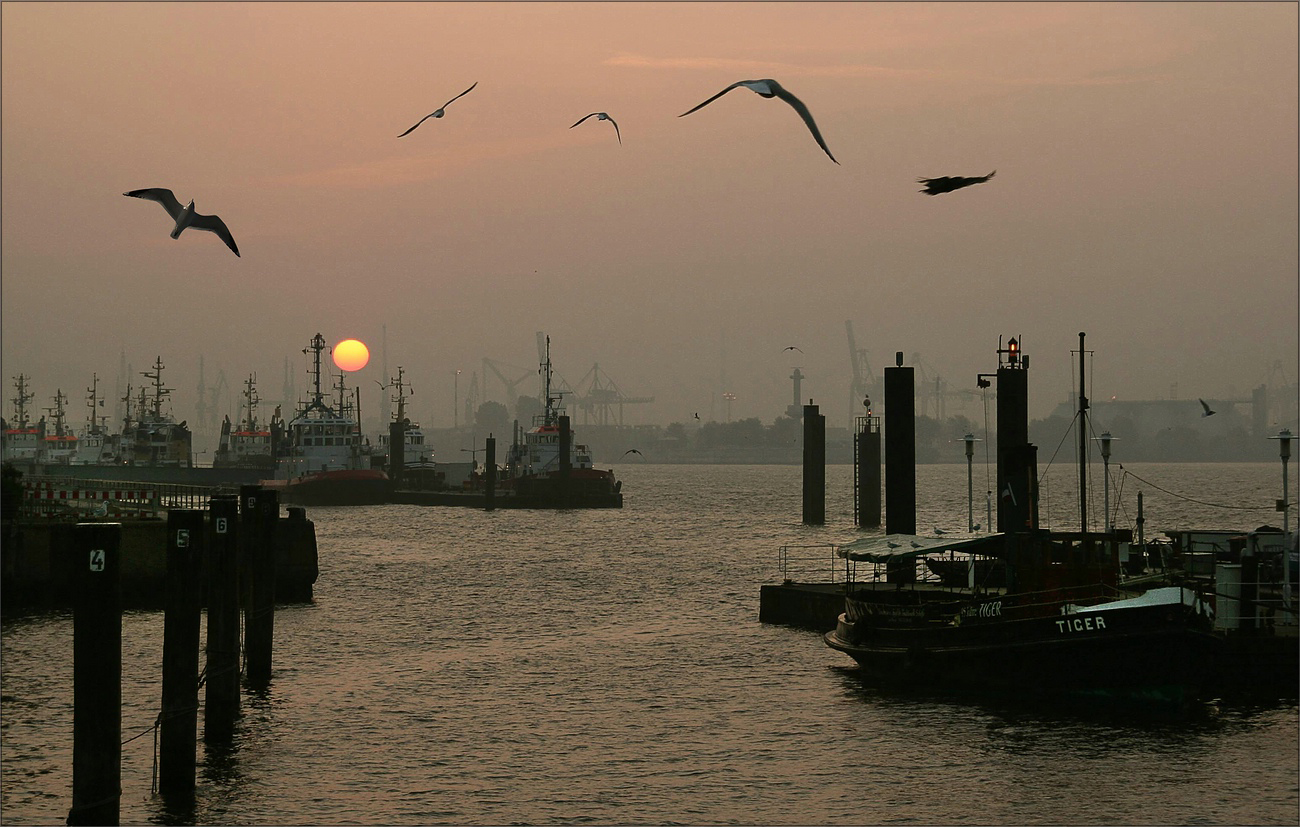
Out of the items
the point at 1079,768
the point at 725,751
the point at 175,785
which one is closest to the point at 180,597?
the point at 175,785

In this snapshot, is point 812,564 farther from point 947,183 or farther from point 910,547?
point 947,183

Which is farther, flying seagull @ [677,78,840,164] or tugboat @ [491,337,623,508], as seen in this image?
tugboat @ [491,337,623,508]

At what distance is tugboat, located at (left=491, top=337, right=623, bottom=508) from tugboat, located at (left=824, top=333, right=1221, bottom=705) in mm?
84684

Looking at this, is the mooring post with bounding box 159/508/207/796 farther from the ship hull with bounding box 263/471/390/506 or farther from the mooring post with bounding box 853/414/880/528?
the ship hull with bounding box 263/471/390/506

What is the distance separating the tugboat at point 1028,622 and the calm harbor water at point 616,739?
77cm

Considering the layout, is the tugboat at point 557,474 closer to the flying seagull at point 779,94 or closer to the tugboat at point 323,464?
the tugboat at point 323,464

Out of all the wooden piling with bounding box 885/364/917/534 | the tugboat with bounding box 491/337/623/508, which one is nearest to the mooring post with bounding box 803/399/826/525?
the tugboat with bounding box 491/337/623/508

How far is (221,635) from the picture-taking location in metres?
24.3

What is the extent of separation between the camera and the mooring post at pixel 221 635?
24156mm

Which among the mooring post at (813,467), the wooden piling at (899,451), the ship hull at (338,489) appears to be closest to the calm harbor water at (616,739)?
the wooden piling at (899,451)

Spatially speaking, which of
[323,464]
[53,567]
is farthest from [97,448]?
[53,567]

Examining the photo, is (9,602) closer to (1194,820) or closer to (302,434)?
(1194,820)

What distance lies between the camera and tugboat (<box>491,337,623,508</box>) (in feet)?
409

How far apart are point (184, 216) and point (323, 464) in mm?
120799
